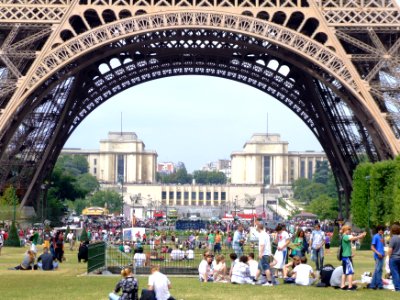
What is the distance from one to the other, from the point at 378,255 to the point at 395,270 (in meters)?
0.75

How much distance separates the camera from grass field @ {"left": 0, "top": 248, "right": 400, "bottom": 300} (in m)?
29.8

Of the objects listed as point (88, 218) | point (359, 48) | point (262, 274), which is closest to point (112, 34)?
point (359, 48)

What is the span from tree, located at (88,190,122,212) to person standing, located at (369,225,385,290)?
159408 mm

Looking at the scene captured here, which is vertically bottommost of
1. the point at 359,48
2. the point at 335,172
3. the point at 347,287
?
the point at 347,287

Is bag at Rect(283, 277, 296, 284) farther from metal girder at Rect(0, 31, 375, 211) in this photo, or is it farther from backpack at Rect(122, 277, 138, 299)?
metal girder at Rect(0, 31, 375, 211)

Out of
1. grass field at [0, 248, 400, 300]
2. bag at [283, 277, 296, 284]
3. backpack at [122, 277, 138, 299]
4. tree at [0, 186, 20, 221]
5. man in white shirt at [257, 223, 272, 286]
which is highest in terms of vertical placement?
tree at [0, 186, 20, 221]

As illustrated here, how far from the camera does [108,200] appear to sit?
193625 mm

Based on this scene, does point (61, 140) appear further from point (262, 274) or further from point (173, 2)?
point (262, 274)

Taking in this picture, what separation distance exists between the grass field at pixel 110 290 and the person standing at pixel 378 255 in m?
0.60

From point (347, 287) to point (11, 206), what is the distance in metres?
55.0

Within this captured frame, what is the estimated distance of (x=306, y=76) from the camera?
2869 inches

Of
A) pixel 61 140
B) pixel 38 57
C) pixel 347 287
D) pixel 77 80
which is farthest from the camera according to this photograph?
pixel 61 140

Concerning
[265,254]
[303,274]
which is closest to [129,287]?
[265,254]

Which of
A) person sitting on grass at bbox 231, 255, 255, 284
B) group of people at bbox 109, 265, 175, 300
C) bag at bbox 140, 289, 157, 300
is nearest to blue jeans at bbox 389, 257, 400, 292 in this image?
person sitting on grass at bbox 231, 255, 255, 284
